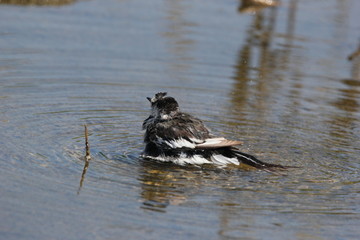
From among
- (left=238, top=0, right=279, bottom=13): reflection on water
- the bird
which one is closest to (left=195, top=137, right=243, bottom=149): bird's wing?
the bird

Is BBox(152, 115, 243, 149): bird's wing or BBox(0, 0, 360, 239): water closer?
BBox(0, 0, 360, 239): water

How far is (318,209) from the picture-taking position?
6.77 m

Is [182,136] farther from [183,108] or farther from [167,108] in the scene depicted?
[183,108]

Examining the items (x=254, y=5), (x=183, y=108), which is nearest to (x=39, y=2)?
(x=254, y=5)

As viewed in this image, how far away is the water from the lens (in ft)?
20.7

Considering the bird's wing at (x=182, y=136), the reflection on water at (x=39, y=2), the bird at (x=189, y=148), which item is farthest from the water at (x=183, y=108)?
the bird's wing at (x=182, y=136)

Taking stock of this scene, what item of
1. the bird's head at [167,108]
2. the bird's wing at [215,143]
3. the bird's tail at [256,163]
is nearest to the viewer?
the bird's wing at [215,143]

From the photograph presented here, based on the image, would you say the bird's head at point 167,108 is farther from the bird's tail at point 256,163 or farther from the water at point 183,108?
the bird's tail at point 256,163

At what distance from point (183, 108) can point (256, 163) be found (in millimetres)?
2733

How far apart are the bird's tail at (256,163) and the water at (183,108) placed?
12cm

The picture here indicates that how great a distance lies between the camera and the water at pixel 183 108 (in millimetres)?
6312

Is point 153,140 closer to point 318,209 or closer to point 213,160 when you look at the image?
point 213,160

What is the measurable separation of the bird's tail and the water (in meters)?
0.12

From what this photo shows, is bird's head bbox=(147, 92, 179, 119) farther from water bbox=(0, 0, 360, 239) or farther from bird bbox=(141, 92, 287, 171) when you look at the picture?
water bbox=(0, 0, 360, 239)
